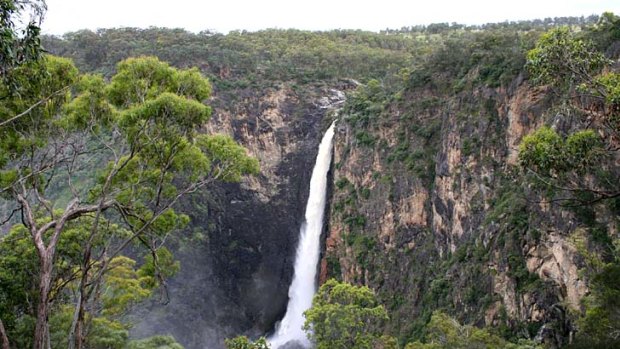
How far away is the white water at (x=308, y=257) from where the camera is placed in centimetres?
3014

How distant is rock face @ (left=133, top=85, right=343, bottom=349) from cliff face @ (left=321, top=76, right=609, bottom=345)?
13.7ft

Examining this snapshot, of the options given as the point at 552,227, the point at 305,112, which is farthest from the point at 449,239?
the point at 305,112

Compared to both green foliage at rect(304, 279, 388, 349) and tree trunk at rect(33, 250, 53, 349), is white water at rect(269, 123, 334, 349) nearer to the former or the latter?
green foliage at rect(304, 279, 388, 349)

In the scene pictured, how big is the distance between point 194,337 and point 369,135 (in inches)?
544

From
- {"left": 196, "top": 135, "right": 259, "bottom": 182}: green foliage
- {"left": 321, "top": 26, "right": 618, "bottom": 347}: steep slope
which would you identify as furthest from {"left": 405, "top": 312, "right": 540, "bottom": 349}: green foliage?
{"left": 196, "top": 135, "right": 259, "bottom": 182}: green foliage

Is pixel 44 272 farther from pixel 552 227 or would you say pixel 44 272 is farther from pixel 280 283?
pixel 280 283

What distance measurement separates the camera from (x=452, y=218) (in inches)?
954

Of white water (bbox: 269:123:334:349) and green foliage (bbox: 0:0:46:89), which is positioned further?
white water (bbox: 269:123:334:349)

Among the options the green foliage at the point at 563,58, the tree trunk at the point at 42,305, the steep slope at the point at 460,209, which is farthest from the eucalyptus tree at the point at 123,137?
the steep slope at the point at 460,209

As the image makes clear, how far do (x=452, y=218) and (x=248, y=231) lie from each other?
1503 cm

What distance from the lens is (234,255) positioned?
35.1m

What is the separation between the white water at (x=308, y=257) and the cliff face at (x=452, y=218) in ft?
3.18

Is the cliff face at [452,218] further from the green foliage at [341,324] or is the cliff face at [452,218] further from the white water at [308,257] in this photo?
the green foliage at [341,324]

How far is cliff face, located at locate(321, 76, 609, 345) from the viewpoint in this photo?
705 inches
